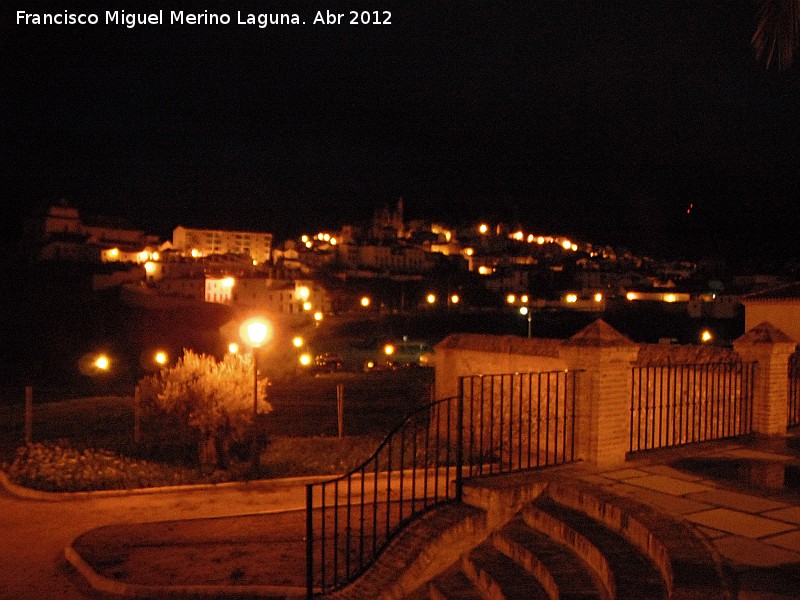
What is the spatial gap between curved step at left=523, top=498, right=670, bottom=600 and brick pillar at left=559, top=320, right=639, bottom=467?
4.73ft

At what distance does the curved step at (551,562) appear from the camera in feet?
15.4

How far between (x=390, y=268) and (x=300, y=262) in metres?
16.0

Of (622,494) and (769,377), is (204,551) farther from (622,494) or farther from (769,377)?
(769,377)

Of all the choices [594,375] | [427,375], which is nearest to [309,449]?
[594,375]

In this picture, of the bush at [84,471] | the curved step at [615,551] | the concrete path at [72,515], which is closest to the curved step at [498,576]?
the curved step at [615,551]

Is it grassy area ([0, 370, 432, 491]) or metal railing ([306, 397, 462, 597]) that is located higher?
metal railing ([306, 397, 462, 597])

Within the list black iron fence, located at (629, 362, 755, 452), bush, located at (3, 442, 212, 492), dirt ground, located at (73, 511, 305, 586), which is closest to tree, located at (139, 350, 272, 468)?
bush, located at (3, 442, 212, 492)

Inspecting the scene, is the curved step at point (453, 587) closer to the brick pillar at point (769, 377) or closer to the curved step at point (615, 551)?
the curved step at point (615, 551)

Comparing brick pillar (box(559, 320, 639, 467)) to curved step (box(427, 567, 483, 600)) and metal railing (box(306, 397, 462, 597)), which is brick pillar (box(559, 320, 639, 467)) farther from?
curved step (box(427, 567, 483, 600))

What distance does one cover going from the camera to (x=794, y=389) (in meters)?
10.9

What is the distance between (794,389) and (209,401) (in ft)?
31.3

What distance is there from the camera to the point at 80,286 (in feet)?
240

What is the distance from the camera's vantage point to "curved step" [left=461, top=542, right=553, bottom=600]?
4930 mm

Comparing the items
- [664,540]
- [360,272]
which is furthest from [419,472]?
[360,272]
